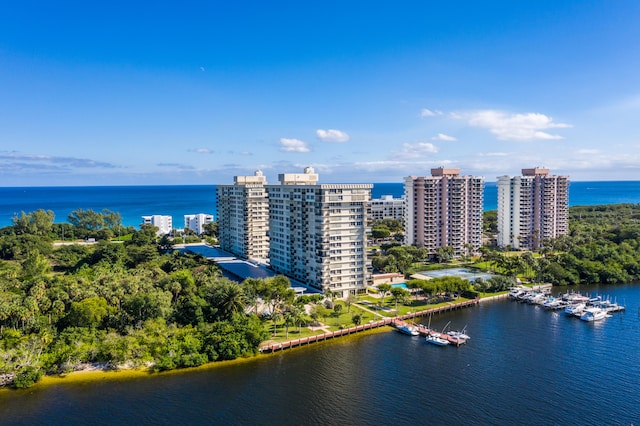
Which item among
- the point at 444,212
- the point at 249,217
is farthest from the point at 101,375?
the point at 444,212

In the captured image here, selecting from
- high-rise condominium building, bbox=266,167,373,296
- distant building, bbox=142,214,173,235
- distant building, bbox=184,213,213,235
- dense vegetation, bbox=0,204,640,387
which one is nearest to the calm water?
dense vegetation, bbox=0,204,640,387

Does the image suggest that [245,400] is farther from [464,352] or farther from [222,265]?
[222,265]

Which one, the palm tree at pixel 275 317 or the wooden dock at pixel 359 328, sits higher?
the palm tree at pixel 275 317

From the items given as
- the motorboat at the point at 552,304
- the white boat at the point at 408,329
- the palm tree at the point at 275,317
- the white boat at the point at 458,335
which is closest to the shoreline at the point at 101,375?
the palm tree at the point at 275,317

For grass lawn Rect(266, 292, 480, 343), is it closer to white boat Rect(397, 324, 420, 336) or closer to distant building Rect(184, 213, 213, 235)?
white boat Rect(397, 324, 420, 336)

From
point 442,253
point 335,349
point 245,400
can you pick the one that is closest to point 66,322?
point 245,400

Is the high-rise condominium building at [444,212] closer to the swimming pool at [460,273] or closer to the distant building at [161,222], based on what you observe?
the swimming pool at [460,273]
